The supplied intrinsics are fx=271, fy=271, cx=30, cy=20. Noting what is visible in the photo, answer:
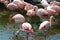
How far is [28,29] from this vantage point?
7137 mm

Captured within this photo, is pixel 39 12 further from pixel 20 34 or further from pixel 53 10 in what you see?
pixel 20 34

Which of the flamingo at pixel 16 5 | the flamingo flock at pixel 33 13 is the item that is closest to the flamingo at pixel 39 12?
Result: the flamingo flock at pixel 33 13

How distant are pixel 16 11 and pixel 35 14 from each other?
4.08ft

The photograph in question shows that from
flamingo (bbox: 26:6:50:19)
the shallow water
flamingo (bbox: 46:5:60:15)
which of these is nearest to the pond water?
the shallow water

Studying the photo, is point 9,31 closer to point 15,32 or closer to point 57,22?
point 15,32

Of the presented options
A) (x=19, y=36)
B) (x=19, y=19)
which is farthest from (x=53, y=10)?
(x=19, y=36)

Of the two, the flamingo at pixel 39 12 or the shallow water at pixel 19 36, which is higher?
the flamingo at pixel 39 12

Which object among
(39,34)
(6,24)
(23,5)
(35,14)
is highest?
(23,5)

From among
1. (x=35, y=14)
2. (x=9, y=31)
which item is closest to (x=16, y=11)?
(x=35, y=14)

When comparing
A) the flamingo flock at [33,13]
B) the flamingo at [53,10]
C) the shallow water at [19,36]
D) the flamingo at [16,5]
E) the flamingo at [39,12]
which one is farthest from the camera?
the flamingo at [16,5]

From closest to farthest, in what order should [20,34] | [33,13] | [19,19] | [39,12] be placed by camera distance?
[20,34], [19,19], [39,12], [33,13]

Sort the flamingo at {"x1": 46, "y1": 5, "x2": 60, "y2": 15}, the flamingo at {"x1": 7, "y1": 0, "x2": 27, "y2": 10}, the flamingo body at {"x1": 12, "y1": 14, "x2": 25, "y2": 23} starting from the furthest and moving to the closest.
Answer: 1. the flamingo at {"x1": 7, "y1": 0, "x2": 27, "y2": 10}
2. the flamingo at {"x1": 46, "y1": 5, "x2": 60, "y2": 15}
3. the flamingo body at {"x1": 12, "y1": 14, "x2": 25, "y2": 23}

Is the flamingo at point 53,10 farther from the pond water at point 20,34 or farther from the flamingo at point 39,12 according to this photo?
the pond water at point 20,34

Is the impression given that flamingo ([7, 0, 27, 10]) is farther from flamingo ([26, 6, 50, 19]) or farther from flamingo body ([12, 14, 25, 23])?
flamingo body ([12, 14, 25, 23])
